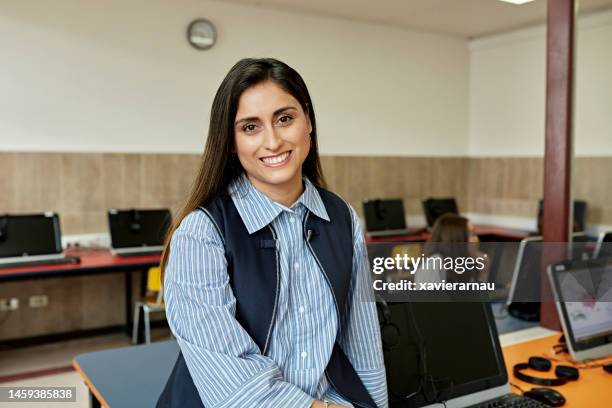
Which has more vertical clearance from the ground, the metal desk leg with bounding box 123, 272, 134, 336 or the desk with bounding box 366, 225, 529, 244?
the desk with bounding box 366, 225, 529, 244

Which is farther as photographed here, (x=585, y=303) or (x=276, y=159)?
(x=585, y=303)

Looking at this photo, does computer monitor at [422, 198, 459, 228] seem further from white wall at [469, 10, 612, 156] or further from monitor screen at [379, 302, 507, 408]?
monitor screen at [379, 302, 507, 408]

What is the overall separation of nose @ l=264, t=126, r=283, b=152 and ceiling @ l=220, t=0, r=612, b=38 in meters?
4.70

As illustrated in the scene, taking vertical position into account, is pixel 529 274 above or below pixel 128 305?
above

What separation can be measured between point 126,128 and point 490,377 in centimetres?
417

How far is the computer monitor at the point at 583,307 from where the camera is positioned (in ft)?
7.02

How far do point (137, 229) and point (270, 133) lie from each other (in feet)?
12.5

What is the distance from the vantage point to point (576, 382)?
6.56 ft

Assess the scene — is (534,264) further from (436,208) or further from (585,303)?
(436,208)

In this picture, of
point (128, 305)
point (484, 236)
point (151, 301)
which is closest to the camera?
point (151, 301)

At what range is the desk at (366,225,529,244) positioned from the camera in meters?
5.93

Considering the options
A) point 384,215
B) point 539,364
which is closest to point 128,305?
point 384,215

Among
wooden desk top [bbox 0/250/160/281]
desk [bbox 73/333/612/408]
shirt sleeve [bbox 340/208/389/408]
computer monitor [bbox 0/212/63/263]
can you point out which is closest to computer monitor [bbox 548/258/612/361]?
desk [bbox 73/333/612/408]

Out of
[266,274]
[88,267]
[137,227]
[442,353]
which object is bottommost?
[88,267]
